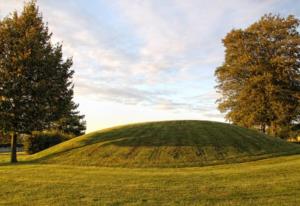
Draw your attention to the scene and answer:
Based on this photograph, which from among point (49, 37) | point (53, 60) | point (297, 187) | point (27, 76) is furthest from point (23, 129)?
point (297, 187)

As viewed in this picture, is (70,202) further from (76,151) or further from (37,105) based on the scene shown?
(37,105)

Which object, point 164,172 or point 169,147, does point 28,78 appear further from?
point 164,172

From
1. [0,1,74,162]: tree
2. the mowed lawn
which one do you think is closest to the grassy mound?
[0,1,74,162]: tree

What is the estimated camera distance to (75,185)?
16297mm

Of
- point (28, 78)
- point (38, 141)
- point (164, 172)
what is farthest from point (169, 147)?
point (38, 141)

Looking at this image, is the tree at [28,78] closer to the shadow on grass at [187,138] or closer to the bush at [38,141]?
the shadow on grass at [187,138]

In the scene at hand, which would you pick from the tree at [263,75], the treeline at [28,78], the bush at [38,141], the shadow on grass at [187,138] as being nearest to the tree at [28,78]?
the treeline at [28,78]

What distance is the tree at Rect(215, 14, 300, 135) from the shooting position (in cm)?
5138

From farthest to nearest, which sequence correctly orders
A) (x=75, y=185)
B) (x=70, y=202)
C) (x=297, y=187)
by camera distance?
(x=75, y=185), (x=297, y=187), (x=70, y=202)

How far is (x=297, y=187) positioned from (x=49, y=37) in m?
30.4

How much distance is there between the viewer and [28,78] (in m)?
34.8

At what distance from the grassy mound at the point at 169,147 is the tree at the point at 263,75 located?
15071 mm

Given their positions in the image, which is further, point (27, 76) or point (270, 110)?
point (270, 110)

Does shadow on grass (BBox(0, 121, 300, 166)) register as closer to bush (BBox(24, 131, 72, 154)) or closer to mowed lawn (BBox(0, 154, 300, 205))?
mowed lawn (BBox(0, 154, 300, 205))
